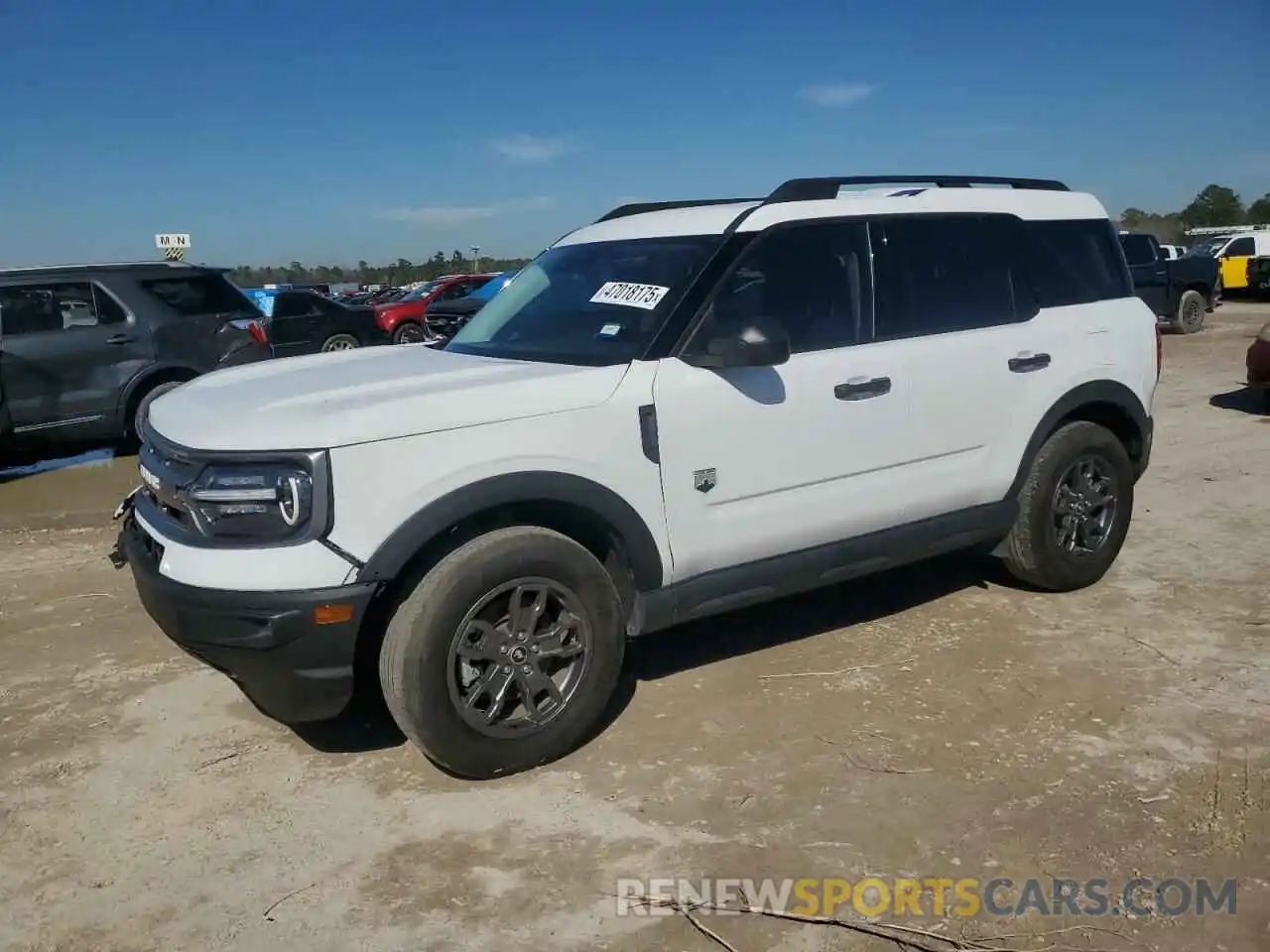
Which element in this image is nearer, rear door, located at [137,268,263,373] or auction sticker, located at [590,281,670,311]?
auction sticker, located at [590,281,670,311]

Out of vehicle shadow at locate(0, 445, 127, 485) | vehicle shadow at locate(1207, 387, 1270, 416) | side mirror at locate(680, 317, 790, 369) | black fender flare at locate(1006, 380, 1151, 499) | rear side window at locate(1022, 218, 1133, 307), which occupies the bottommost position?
vehicle shadow at locate(1207, 387, 1270, 416)

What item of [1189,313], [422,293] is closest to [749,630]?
[1189,313]

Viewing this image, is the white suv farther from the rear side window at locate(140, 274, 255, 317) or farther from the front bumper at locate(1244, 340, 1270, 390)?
the rear side window at locate(140, 274, 255, 317)

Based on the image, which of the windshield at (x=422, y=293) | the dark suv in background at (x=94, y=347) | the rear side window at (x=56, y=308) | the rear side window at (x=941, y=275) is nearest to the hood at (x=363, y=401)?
the rear side window at (x=941, y=275)

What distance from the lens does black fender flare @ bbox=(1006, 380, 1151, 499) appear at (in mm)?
4785

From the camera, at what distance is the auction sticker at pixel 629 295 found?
3.91 meters

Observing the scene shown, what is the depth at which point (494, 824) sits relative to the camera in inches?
129

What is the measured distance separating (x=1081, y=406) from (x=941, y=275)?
105 cm

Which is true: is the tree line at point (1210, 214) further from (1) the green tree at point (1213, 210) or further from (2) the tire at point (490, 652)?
(2) the tire at point (490, 652)

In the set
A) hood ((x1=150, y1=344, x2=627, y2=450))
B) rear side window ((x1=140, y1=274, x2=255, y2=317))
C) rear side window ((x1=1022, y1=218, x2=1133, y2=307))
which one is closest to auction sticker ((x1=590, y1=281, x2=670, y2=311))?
hood ((x1=150, y1=344, x2=627, y2=450))

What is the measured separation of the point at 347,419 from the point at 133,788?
4.90 feet

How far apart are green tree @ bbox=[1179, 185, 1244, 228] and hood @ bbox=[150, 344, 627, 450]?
246ft

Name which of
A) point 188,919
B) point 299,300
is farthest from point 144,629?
point 299,300

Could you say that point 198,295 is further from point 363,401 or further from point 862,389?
point 862,389
